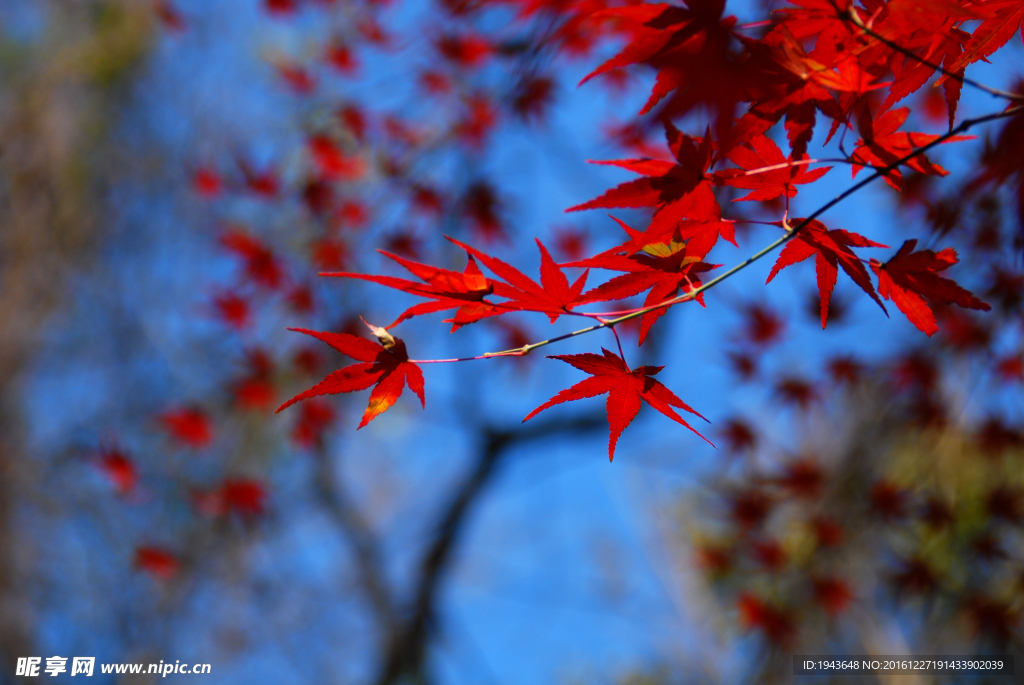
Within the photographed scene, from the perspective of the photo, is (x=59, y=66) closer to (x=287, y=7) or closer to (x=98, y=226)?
(x=98, y=226)

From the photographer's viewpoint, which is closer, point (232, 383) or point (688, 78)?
point (688, 78)

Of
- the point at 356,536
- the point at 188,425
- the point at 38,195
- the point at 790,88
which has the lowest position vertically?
the point at 356,536

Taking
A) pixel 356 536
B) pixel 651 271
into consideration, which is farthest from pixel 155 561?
pixel 651 271

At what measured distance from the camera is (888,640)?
3.99 m

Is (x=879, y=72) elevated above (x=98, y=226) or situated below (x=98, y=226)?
above

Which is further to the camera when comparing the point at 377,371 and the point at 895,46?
the point at 377,371

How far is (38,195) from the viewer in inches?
163

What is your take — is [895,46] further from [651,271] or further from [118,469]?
[118,469]

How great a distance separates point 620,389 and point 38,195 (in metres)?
4.89

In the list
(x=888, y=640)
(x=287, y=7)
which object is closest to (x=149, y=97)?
(x=287, y=7)

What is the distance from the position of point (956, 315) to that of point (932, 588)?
109 cm

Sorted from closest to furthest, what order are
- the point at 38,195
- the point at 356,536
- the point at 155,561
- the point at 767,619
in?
the point at 767,619 → the point at 155,561 → the point at 38,195 → the point at 356,536

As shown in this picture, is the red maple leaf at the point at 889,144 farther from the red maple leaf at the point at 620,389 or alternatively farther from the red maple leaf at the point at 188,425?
the red maple leaf at the point at 188,425

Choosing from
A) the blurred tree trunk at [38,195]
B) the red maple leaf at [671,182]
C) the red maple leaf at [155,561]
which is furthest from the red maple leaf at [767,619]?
the blurred tree trunk at [38,195]
